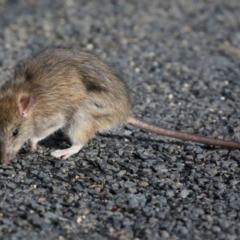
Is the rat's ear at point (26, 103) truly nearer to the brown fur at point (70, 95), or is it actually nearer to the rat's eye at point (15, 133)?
the brown fur at point (70, 95)

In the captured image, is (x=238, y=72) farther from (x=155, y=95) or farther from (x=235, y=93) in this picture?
(x=155, y=95)

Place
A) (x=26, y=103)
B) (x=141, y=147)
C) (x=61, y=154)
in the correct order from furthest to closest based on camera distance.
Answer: (x=141, y=147)
(x=61, y=154)
(x=26, y=103)

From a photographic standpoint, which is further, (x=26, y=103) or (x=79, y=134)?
(x=79, y=134)

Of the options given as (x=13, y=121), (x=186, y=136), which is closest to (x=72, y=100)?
(x=13, y=121)

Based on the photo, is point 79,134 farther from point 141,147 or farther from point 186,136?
point 186,136

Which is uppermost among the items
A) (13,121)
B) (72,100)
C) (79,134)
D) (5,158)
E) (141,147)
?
(72,100)

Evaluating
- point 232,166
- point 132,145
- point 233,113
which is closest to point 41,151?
point 132,145
